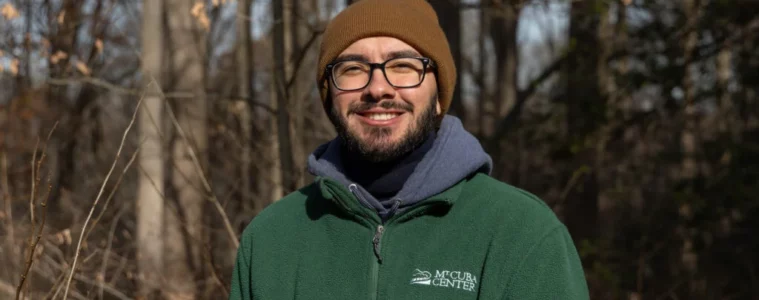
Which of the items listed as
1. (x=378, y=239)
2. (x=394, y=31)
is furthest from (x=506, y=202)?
(x=394, y=31)

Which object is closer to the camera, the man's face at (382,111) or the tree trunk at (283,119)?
the man's face at (382,111)

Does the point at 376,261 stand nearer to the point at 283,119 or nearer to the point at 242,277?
the point at 242,277

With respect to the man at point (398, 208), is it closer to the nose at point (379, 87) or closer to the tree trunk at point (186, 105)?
the nose at point (379, 87)

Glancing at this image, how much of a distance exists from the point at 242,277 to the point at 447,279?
72cm

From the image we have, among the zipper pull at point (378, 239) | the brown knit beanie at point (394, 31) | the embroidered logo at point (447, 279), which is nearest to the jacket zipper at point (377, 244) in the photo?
the zipper pull at point (378, 239)

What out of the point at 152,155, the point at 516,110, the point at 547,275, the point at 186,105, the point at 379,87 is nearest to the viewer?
the point at 547,275

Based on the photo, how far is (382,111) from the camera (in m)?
2.80

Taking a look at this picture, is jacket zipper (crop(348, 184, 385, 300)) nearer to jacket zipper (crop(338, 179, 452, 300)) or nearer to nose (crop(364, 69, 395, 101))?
jacket zipper (crop(338, 179, 452, 300))

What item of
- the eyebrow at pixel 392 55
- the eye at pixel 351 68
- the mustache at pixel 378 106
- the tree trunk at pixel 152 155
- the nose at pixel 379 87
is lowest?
the tree trunk at pixel 152 155

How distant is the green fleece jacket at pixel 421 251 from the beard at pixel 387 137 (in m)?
0.13

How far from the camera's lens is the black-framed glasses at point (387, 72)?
279 centimetres

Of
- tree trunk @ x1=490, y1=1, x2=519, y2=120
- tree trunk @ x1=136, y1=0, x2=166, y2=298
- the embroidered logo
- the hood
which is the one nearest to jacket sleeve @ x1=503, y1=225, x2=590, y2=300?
the embroidered logo

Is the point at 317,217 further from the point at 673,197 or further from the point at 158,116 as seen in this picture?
the point at 158,116

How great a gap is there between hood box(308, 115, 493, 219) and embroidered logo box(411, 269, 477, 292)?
207 millimetres
